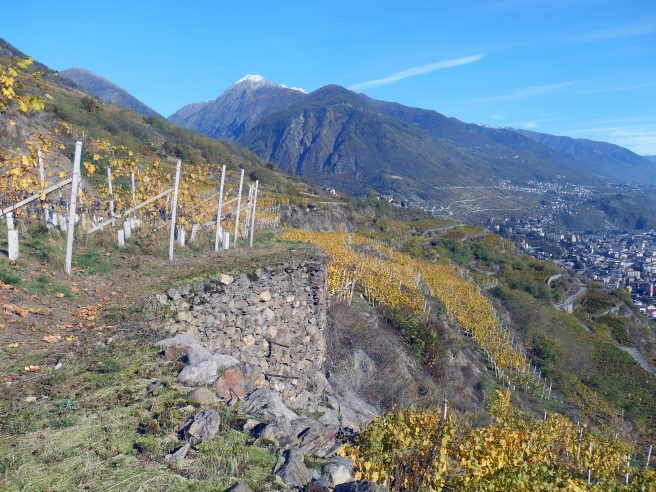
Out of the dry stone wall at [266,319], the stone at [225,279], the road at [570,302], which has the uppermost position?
the stone at [225,279]

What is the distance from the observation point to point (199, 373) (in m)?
6.62

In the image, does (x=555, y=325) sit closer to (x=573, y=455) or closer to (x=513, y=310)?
(x=513, y=310)

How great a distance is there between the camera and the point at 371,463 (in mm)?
5035

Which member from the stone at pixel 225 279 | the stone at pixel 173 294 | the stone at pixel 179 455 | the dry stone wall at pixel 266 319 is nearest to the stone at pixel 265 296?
the dry stone wall at pixel 266 319

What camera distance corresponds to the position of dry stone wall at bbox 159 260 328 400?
31.6 feet

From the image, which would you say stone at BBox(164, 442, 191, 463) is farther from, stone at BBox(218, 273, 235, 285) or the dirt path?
the dirt path

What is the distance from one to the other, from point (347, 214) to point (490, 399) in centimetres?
4035

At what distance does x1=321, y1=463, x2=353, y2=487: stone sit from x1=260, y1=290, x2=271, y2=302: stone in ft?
21.4

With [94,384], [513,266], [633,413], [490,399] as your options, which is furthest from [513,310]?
[94,384]

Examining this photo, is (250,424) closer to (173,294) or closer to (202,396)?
(202,396)

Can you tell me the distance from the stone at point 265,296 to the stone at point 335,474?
21.4 ft

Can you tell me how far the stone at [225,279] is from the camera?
10.6 metres

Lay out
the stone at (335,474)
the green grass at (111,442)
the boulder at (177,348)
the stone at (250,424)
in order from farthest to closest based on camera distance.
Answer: the boulder at (177,348), the stone at (250,424), the stone at (335,474), the green grass at (111,442)

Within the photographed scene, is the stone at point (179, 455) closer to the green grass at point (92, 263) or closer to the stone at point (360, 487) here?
the stone at point (360, 487)
